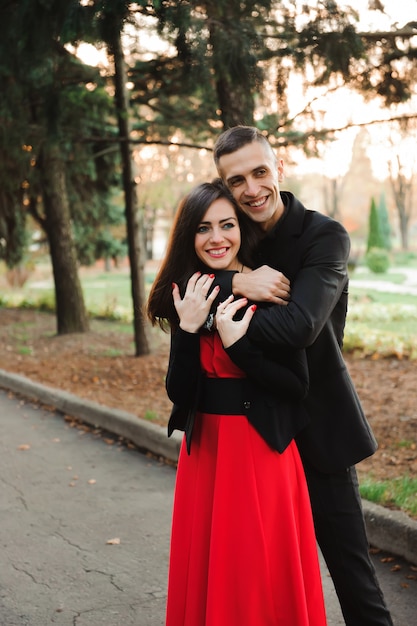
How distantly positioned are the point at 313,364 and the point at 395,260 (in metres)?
38.5

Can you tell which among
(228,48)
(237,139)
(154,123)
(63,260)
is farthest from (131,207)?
(237,139)

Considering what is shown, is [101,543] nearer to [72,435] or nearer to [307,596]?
[307,596]

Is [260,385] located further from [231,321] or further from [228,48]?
[228,48]

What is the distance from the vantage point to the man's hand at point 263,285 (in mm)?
2639

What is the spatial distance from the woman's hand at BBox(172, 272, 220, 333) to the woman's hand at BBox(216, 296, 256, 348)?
55mm

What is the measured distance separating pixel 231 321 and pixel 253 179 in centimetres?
60

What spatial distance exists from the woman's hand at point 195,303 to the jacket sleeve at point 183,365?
1.7 inches

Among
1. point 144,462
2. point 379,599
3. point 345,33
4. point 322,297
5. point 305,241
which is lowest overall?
point 144,462

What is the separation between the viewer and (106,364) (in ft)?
34.6

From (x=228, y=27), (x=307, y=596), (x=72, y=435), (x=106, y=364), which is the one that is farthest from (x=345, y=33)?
(x=106, y=364)

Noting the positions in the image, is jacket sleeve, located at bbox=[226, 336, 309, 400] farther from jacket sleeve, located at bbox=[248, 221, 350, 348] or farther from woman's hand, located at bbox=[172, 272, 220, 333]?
woman's hand, located at bbox=[172, 272, 220, 333]

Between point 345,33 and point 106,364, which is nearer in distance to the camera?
point 345,33

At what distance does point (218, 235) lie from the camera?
8.79ft

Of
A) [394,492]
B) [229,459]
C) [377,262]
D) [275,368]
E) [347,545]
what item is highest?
[275,368]
